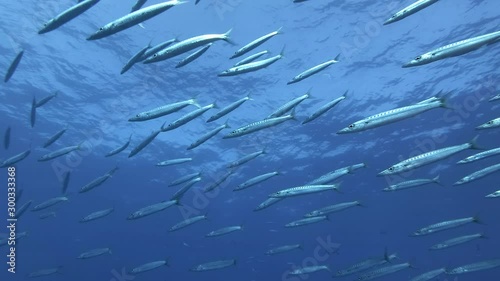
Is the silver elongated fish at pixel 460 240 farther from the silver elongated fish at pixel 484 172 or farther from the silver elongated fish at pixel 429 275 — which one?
the silver elongated fish at pixel 484 172

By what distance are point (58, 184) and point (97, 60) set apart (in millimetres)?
17922

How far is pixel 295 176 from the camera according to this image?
2856 centimetres

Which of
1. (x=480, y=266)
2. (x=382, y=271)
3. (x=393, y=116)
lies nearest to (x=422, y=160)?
(x=393, y=116)

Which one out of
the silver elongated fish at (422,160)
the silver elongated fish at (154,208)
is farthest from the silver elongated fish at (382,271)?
the silver elongated fish at (154,208)

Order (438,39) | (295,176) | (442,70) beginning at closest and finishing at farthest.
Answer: (438,39) < (442,70) < (295,176)

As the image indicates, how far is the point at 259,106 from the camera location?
65.6 ft

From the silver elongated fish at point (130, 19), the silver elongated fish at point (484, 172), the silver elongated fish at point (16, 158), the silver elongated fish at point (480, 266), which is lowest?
the silver elongated fish at point (480, 266)

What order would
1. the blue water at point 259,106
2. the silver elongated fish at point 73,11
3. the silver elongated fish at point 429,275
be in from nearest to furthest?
the silver elongated fish at point 73,11 → the silver elongated fish at point 429,275 → the blue water at point 259,106

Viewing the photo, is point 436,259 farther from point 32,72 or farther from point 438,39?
point 32,72

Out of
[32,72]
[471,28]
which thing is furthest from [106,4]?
[471,28]

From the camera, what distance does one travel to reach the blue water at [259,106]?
14.9 m

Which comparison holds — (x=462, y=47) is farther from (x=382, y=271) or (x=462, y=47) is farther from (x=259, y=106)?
(x=259, y=106)

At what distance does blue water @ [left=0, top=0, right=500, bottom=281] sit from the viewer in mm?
14852

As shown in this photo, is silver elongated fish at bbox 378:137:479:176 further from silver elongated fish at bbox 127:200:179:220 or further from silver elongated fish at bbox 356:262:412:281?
silver elongated fish at bbox 127:200:179:220
